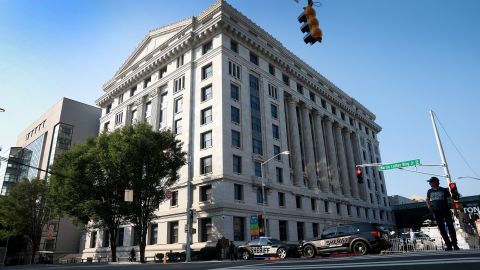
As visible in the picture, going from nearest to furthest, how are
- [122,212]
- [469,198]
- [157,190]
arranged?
[122,212], [157,190], [469,198]

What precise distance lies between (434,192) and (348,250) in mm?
8591

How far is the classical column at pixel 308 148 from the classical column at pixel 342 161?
10.7 metres

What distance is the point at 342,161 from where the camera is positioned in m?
61.3

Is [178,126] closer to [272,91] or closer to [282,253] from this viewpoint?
[272,91]

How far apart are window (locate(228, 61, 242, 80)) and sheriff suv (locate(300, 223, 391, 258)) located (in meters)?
27.6

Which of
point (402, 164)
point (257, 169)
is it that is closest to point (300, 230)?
point (257, 169)

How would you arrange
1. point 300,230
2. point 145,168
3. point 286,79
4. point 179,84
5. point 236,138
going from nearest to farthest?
point 145,168 < point 236,138 < point 300,230 < point 179,84 < point 286,79

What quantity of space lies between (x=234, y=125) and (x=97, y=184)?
16.6 m

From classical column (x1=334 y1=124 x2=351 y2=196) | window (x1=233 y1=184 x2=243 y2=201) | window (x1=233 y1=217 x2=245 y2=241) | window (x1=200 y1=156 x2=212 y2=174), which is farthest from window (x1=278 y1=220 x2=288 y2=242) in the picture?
classical column (x1=334 y1=124 x2=351 y2=196)

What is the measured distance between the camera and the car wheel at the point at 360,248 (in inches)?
675

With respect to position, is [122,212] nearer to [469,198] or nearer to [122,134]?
[122,134]

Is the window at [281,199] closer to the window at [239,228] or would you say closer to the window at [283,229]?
the window at [283,229]

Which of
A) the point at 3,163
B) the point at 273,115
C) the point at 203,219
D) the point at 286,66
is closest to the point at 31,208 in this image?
the point at 203,219

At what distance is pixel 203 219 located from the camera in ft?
121
